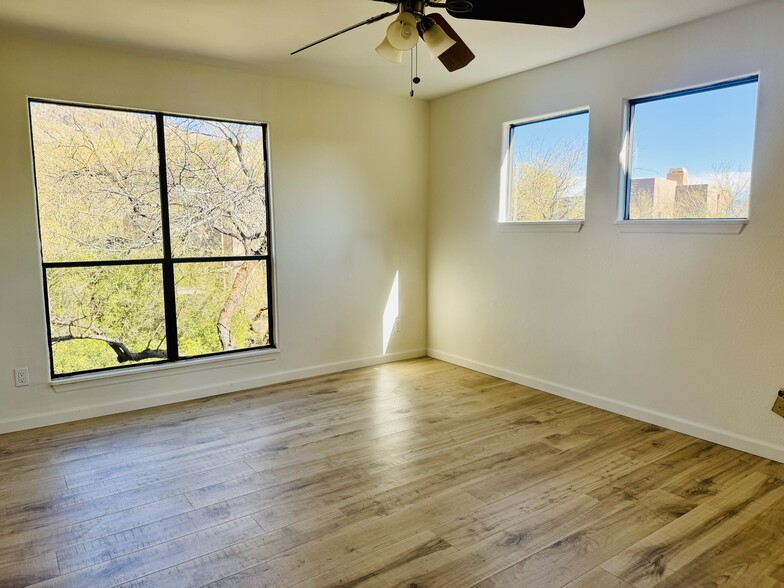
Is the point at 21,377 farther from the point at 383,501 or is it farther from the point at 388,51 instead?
the point at 388,51

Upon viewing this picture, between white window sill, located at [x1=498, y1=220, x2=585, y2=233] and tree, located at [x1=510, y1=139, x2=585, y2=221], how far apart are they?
9cm

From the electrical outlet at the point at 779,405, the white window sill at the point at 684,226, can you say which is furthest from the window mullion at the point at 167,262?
the electrical outlet at the point at 779,405

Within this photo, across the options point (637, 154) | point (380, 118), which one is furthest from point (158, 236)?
→ point (637, 154)

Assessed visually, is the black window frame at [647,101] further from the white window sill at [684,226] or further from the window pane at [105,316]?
the window pane at [105,316]

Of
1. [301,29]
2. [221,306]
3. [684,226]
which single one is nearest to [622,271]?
[684,226]

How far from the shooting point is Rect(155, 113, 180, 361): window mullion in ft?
12.2

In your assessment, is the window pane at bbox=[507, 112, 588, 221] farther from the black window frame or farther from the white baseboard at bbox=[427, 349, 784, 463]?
the white baseboard at bbox=[427, 349, 784, 463]

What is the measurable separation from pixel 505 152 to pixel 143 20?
279cm

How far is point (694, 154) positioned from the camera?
3139mm

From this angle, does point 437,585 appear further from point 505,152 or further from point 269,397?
point 505,152

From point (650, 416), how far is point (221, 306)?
3267mm

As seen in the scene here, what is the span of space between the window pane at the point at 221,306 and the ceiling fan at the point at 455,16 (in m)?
2.31

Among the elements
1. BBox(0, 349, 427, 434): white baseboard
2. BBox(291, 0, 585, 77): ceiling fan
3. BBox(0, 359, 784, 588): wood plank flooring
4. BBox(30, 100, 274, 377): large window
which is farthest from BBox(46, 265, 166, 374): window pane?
BBox(291, 0, 585, 77): ceiling fan

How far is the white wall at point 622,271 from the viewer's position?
2.84m
